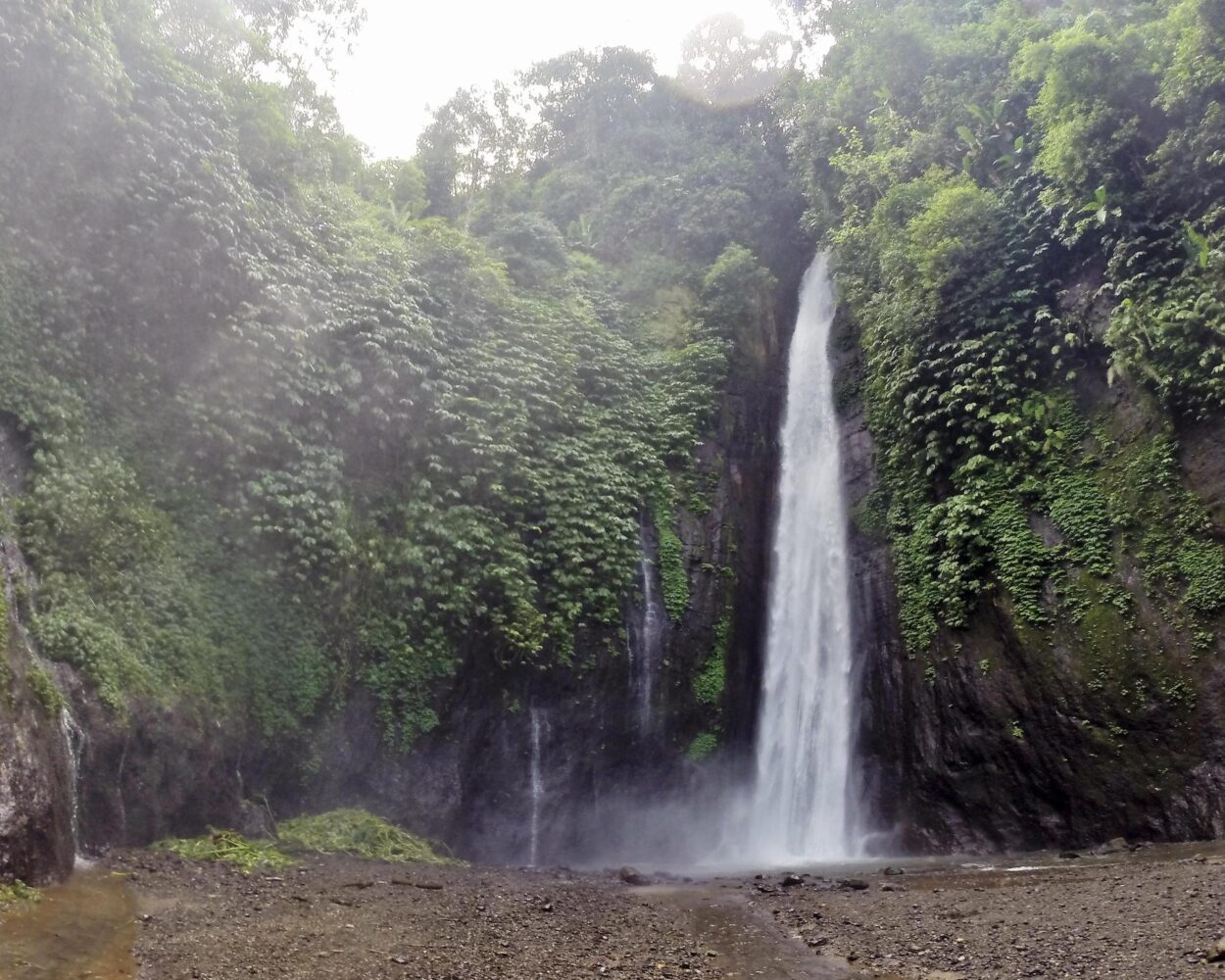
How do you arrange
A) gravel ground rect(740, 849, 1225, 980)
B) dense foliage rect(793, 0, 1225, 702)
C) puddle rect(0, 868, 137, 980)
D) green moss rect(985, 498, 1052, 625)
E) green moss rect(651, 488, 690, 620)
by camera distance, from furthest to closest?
green moss rect(651, 488, 690, 620) < green moss rect(985, 498, 1052, 625) < dense foliage rect(793, 0, 1225, 702) < gravel ground rect(740, 849, 1225, 980) < puddle rect(0, 868, 137, 980)

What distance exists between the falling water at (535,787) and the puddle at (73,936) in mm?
7209

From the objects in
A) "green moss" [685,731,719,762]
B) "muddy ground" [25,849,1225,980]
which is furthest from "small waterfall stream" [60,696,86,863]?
"green moss" [685,731,719,762]

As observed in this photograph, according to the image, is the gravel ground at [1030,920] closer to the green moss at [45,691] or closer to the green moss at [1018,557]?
the green moss at [1018,557]

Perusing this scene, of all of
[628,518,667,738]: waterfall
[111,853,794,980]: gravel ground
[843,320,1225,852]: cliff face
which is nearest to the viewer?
[111,853,794,980]: gravel ground

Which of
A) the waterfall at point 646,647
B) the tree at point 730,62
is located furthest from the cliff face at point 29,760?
the tree at point 730,62

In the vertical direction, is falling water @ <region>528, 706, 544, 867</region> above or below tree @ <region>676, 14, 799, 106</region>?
below

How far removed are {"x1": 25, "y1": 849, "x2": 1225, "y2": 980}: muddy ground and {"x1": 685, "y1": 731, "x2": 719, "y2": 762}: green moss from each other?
5.28 m

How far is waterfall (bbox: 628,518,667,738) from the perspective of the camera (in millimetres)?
14695

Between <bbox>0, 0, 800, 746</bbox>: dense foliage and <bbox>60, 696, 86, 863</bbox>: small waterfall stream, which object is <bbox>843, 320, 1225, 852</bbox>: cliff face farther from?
<bbox>60, 696, 86, 863</bbox>: small waterfall stream

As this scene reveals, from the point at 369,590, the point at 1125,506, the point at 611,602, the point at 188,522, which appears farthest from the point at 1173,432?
the point at 188,522

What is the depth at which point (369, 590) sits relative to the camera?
501 inches

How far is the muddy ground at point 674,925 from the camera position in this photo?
552cm

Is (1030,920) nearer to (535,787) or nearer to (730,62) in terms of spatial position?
(535,787)

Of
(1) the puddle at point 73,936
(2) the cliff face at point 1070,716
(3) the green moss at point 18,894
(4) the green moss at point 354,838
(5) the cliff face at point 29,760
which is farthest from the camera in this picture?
(2) the cliff face at point 1070,716
